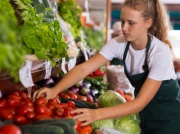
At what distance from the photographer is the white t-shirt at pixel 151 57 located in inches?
94.2

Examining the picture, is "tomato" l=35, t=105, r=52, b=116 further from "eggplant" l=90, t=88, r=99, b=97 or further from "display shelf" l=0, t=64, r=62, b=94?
"eggplant" l=90, t=88, r=99, b=97

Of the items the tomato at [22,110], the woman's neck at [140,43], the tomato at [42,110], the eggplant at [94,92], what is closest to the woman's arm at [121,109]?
the tomato at [42,110]

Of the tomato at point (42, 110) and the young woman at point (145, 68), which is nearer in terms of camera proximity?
the tomato at point (42, 110)

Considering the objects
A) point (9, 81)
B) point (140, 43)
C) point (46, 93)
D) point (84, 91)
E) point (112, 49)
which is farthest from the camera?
point (84, 91)

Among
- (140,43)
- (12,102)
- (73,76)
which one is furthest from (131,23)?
(12,102)

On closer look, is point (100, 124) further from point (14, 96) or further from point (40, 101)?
point (14, 96)

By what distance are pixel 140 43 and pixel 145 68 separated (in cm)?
20

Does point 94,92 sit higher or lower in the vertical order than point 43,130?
lower

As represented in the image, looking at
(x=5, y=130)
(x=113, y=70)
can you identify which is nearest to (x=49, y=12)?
(x=5, y=130)

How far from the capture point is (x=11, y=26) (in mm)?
1199

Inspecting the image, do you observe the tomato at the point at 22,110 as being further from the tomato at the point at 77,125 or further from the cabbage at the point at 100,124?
the cabbage at the point at 100,124

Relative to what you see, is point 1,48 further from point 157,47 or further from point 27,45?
point 157,47

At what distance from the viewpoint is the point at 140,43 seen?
262 centimetres

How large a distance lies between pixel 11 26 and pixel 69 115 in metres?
0.95
